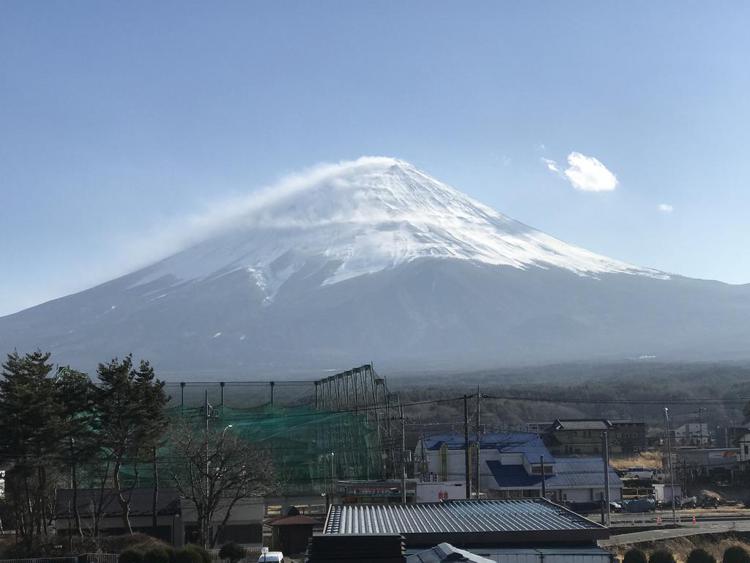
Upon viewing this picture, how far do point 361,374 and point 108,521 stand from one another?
2054 cm

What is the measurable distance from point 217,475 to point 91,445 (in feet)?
12.6

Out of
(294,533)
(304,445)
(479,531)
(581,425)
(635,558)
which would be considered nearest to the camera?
(479,531)

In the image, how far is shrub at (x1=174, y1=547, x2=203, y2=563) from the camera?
24203 millimetres

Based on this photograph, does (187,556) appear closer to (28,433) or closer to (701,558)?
(28,433)

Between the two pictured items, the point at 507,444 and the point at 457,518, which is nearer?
the point at 457,518

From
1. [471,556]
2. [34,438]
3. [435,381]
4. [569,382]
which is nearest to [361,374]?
[34,438]

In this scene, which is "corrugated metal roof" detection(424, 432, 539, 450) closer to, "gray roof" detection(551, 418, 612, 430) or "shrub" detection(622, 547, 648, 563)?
"gray roof" detection(551, 418, 612, 430)

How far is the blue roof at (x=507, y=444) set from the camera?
48.3 meters

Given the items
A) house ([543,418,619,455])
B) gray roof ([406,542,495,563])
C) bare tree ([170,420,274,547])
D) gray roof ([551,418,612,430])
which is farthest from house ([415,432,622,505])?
gray roof ([406,542,495,563])

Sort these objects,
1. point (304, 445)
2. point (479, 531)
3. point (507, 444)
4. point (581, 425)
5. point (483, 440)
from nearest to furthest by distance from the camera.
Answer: point (479, 531) < point (304, 445) < point (507, 444) < point (483, 440) < point (581, 425)

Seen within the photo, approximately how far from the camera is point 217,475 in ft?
99.3

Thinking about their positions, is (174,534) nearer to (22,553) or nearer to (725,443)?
(22,553)

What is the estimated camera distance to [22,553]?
27.1 m

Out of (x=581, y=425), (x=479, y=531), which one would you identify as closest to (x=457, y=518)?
(x=479, y=531)
